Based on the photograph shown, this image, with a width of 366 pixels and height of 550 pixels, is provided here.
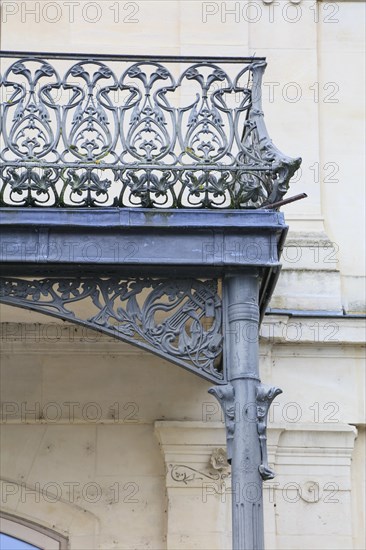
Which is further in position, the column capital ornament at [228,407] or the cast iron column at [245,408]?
the column capital ornament at [228,407]

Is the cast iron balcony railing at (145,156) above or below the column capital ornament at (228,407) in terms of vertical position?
above

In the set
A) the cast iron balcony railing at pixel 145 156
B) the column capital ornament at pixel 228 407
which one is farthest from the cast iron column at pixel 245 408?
the cast iron balcony railing at pixel 145 156

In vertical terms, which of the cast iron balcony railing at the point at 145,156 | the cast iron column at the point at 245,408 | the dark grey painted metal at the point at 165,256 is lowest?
the cast iron column at the point at 245,408

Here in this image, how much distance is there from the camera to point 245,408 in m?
8.30

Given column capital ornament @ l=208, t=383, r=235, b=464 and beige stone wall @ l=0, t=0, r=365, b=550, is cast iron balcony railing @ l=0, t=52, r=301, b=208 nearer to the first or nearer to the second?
column capital ornament @ l=208, t=383, r=235, b=464

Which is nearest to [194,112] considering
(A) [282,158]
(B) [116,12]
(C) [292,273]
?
(A) [282,158]

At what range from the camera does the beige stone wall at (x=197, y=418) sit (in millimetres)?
9969

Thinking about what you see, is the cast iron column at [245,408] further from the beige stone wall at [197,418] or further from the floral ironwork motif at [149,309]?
Answer: the beige stone wall at [197,418]

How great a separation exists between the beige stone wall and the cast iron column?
5.75 feet

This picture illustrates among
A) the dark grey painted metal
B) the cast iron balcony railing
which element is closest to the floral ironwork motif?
the dark grey painted metal

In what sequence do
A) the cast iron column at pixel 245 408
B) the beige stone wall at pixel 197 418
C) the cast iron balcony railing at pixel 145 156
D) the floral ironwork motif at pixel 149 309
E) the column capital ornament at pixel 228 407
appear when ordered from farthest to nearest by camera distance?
the beige stone wall at pixel 197 418, the cast iron balcony railing at pixel 145 156, the floral ironwork motif at pixel 149 309, the column capital ornament at pixel 228 407, the cast iron column at pixel 245 408

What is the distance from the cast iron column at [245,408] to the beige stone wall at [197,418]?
1754mm

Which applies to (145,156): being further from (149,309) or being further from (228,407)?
(228,407)

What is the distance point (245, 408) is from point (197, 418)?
189 cm
